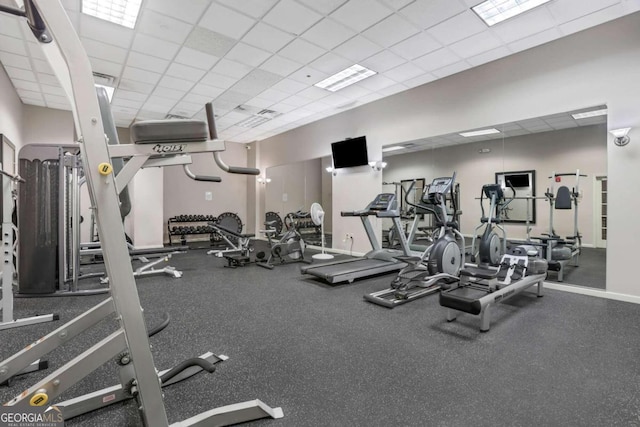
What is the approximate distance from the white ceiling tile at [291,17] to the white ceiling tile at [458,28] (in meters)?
1.55

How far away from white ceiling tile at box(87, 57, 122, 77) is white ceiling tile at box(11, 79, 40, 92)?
1.75 m

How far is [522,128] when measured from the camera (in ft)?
15.0

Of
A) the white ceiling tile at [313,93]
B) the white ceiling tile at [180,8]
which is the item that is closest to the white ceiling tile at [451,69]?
the white ceiling tile at [313,93]

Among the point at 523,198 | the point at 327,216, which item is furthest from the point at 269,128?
the point at 523,198

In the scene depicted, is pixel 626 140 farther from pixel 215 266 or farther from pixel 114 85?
pixel 114 85

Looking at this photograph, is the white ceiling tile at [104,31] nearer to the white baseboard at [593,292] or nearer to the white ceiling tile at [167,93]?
the white ceiling tile at [167,93]

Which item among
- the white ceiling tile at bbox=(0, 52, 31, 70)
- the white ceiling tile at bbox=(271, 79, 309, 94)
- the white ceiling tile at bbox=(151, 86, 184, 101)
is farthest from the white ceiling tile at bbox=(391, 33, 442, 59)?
the white ceiling tile at bbox=(0, 52, 31, 70)

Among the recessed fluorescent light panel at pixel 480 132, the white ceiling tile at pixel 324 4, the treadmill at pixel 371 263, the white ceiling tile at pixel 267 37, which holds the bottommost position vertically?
the treadmill at pixel 371 263

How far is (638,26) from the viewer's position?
11.4 feet

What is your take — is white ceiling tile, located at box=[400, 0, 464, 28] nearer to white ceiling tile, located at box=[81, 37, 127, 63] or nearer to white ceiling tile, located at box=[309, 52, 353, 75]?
white ceiling tile, located at box=[309, 52, 353, 75]

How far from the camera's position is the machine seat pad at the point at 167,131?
1244 millimetres

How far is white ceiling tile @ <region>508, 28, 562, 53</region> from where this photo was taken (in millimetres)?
3915

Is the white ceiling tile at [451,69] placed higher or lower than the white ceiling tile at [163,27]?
lower

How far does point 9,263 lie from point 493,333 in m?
4.26
